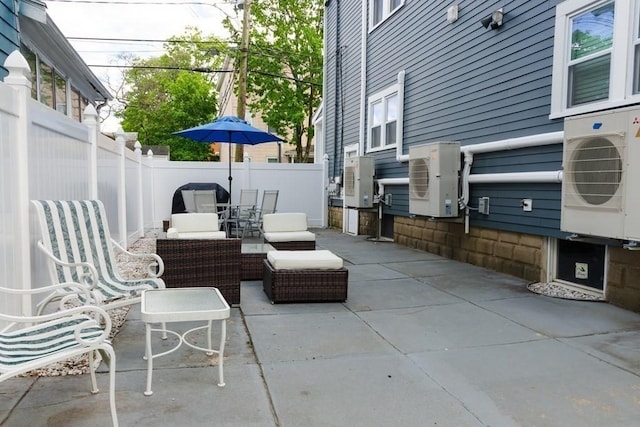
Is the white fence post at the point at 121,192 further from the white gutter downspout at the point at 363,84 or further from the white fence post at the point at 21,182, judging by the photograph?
the white gutter downspout at the point at 363,84

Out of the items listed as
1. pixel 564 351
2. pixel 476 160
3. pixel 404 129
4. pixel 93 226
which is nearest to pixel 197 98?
pixel 404 129

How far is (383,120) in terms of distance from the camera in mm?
9367

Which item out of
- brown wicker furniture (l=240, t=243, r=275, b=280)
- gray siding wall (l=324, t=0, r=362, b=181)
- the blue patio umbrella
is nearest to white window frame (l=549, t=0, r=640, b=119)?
brown wicker furniture (l=240, t=243, r=275, b=280)

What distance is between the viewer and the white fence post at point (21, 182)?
2.98 m

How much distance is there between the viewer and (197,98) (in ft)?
79.1

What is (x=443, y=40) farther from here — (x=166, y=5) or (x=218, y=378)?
(x=166, y=5)

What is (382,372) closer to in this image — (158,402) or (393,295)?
(158,402)

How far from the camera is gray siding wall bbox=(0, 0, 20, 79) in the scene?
5.38 metres

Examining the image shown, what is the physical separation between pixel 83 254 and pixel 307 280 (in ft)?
6.09

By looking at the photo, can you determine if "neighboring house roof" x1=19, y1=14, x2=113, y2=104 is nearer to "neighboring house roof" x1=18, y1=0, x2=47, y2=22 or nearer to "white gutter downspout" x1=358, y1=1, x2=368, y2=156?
"neighboring house roof" x1=18, y1=0, x2=47, y2=22

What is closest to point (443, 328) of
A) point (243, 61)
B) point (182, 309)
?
point (182, 309)

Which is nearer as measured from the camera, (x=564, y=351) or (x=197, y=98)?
(x=564, y=351)

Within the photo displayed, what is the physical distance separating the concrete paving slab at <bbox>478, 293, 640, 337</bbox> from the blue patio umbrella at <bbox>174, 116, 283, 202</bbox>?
5483mm

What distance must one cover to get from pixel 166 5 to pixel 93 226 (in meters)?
14.5
